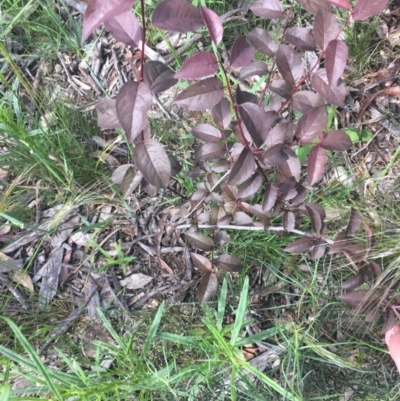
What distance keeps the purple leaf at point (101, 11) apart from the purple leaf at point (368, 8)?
1.71ft

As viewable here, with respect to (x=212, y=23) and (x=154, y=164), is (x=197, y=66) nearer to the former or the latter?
(x=212, y=23)

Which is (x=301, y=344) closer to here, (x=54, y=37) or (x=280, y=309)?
(x=280, y=309)

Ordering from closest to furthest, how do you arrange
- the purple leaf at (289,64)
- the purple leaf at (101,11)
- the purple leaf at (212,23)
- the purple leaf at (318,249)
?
the purple leaf at (101,11) → the purple leaf at (212,23) → the purple leaf at (289,64) → the purple leaf at (318,249)

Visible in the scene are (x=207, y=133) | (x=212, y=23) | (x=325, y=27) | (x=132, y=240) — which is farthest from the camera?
(x=132, y=240)

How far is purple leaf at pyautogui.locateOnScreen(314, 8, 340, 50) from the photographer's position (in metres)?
0.99

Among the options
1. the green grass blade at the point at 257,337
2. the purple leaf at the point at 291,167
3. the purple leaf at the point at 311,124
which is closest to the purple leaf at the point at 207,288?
the green grass blade at the point at 257,337

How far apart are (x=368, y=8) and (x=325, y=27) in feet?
0.31

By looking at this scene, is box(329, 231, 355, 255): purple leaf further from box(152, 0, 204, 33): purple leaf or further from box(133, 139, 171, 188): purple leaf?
box(152, 0, 204, 33): purple leaf

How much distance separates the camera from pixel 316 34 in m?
1.01

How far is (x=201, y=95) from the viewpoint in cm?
99

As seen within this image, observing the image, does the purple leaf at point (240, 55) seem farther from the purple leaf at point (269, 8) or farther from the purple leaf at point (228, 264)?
the purple leaf at point (228, 264)

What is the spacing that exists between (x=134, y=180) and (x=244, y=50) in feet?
1.51

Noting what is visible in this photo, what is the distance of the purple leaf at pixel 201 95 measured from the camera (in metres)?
0.98

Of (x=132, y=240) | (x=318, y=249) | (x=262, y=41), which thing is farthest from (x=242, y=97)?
(x=132, y=240)
